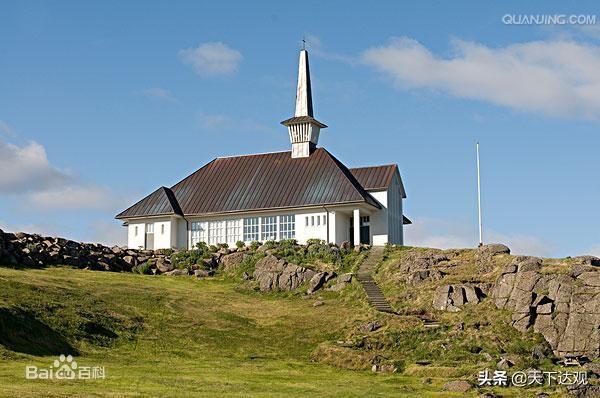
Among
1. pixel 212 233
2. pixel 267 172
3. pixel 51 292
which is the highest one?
pixel 267 172

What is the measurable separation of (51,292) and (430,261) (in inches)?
982

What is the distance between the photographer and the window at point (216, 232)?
74.4 m

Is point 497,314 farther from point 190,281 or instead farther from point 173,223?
point 173,223

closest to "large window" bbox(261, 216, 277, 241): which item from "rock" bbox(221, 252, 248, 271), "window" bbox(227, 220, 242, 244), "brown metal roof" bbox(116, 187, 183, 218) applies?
"window" bbox(227, 220, 242, 244)

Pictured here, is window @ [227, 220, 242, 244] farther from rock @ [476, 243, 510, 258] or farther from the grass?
rock @ [476, 243, 510, 258]

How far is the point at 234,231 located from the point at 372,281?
55.3 ft

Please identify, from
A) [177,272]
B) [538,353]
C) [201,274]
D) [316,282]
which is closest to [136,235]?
[177,272]

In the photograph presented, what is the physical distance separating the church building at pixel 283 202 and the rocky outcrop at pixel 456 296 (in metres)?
15.8

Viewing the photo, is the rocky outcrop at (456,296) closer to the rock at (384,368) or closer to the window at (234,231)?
the rock at (384,368)

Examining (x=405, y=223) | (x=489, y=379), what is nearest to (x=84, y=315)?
(x=489, y=379)

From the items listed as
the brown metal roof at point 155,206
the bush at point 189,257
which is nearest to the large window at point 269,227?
the bush at point 189,257

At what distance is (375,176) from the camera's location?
248 ft

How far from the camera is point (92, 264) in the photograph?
67.3 metres

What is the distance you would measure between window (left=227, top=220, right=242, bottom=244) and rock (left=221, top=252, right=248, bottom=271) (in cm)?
396
